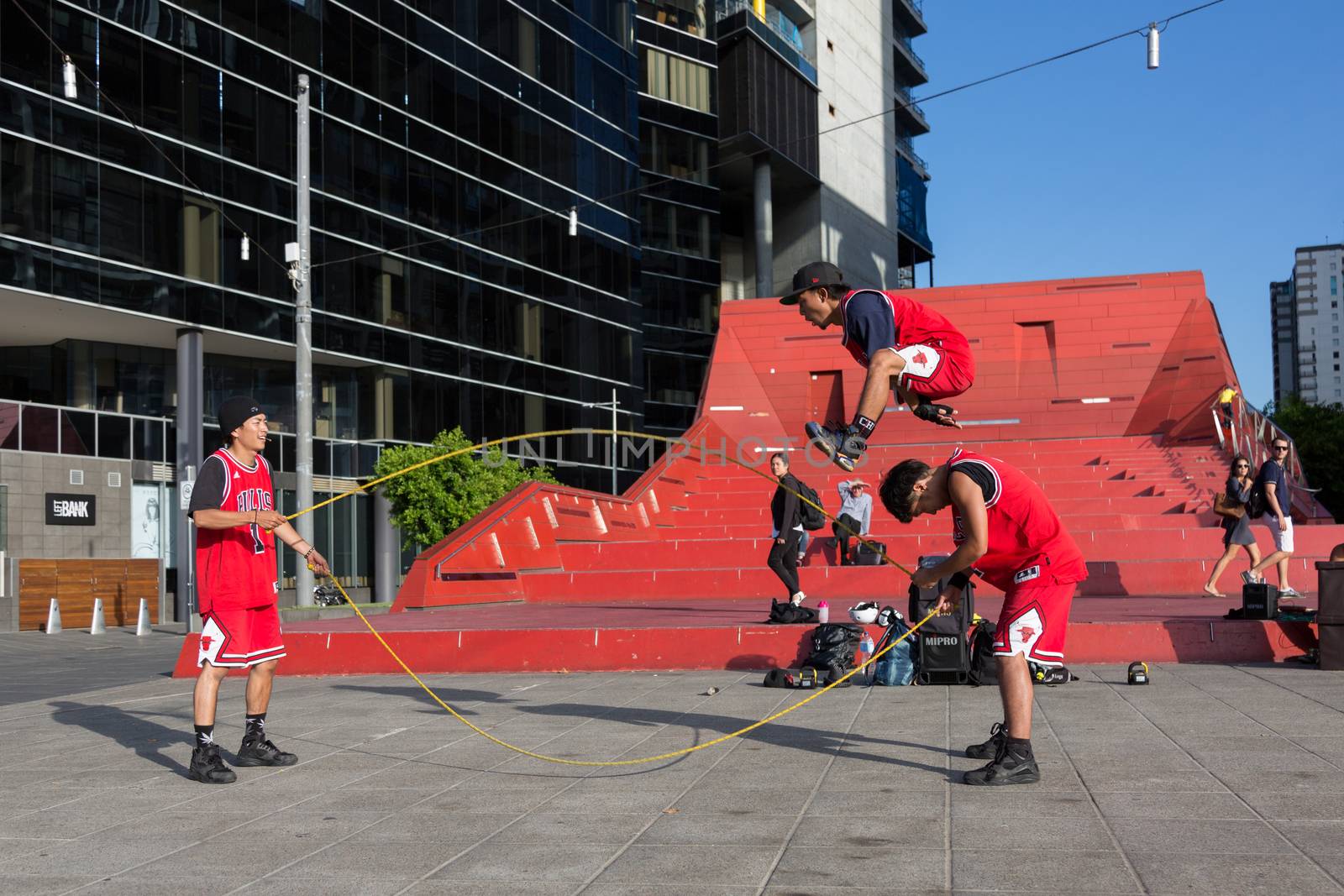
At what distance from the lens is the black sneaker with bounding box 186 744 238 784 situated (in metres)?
6.50

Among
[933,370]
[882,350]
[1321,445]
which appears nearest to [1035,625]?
[933,370]

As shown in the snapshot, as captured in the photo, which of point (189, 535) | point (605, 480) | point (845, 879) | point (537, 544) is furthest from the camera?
point (605, 480)

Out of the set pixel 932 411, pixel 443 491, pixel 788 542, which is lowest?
pixel 788 542

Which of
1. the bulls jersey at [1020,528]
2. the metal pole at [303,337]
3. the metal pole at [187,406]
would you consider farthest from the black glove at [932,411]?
the metal pole at [187,406]

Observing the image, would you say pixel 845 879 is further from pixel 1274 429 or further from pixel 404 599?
pixel 1274 429

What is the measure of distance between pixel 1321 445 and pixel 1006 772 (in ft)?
271

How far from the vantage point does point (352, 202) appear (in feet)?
116

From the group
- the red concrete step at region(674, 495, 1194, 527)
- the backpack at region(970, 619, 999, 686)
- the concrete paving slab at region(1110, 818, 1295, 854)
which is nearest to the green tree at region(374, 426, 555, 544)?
the red concrete step at region(674, 495, 1194, 527)

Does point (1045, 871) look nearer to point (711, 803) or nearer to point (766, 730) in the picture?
point (711, 803)

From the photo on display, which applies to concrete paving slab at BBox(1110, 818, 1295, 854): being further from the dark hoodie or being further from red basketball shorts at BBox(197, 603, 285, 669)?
the dark hoodie

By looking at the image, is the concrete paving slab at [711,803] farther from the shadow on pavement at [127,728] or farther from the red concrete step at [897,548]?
the red concrete step at [897,548]

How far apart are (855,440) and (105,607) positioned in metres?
24.9

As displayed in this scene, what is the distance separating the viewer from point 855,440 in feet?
20.6

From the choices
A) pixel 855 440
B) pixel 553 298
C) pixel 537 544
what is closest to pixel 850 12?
pixel 553 298
